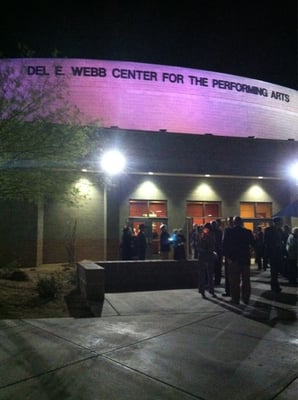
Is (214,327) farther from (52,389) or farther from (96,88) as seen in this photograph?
(96,88)

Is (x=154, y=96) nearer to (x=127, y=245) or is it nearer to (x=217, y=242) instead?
(x=127, y=245)

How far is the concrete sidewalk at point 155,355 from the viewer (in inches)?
162

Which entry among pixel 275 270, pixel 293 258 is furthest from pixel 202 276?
Answer: pixel 293 258

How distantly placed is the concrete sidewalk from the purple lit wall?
16895 mm

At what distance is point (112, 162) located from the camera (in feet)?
52.2

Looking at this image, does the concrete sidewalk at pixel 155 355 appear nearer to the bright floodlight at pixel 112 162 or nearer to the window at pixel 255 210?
the bright floodlight at pixel 112 162

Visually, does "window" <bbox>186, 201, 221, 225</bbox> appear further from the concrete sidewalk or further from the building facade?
the concrete sidewalk

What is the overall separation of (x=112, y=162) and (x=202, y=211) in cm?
583

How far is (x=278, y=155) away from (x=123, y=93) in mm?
9367

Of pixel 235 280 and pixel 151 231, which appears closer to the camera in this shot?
pixel 235 280

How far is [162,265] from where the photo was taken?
10992 millimetres

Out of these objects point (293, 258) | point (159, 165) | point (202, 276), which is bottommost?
point (202, 276)

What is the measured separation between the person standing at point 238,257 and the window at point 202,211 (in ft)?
35.9

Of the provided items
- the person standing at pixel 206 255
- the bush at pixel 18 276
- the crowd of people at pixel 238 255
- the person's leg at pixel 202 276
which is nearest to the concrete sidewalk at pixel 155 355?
the crowd of people at pixel 238 255
